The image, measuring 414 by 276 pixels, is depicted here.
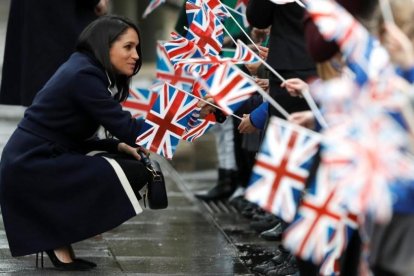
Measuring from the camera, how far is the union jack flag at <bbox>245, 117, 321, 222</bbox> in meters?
4.05

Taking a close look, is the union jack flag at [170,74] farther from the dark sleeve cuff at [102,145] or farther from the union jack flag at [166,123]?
the union jack flag at [166,123]

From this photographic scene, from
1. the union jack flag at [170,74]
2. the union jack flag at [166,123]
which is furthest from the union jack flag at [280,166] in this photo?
the union jack flag at [170,74]

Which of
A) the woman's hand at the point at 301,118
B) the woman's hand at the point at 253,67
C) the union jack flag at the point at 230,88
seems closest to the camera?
the woman's hand at the point at 301,118

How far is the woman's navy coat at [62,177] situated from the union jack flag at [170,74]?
155 centimetres

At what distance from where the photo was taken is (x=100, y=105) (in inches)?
232

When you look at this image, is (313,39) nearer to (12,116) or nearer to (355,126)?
(355,126)

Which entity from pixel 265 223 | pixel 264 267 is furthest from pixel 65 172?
pixel 265 223

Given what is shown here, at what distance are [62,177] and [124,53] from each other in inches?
29.4

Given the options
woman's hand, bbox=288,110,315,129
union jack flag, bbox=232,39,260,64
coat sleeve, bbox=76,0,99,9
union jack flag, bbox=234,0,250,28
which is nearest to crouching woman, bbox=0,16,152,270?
union jack flag, bbox=232,39,260,64

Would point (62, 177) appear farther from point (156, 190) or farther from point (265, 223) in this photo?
point (265, 223)

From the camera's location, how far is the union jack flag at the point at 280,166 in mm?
4051

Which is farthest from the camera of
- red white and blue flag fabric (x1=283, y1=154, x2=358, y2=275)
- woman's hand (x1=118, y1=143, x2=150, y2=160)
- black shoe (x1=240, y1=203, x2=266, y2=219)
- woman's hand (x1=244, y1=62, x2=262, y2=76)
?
black shoe (x1=240, y1=203, x2=266, y2=219)

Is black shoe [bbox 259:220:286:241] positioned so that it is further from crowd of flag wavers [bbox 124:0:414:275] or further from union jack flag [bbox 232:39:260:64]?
crowd of flag wavers [bbox 124:0:414:275]

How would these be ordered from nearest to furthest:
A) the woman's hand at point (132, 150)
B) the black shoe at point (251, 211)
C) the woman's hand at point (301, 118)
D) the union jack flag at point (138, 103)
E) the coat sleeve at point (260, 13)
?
1. the woman's hand at point (301, 118)
2. the coat sleeve at point (260, 13)
3. the woman's hand at point (132, 150)
4. the union jack flag at point (138, 103)
5. the black shoe at point (251, 211)
